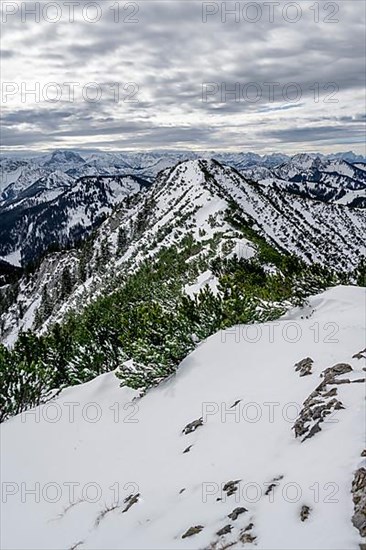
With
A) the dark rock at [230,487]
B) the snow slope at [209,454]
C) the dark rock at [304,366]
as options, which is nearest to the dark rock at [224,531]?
the snow slope at [209,454]

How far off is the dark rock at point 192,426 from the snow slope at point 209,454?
64mm

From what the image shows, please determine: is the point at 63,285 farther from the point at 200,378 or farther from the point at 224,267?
the point at 200,378

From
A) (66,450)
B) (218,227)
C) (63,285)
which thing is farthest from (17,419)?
(63,285)

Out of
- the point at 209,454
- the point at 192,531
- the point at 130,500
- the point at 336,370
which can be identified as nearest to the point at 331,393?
the point at 336,370

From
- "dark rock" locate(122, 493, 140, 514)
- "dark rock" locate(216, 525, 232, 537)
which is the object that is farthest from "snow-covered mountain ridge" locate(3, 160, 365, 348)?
"dark rock" locate(216, 525, 232, 537)

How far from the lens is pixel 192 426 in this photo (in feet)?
39.8

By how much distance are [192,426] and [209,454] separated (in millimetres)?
2139

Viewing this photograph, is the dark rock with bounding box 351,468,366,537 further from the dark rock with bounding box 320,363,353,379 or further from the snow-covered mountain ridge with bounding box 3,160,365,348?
the snow-covered mountain ridge with bounding box 3,160,365,348

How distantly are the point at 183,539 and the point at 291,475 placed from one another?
2.13 metres

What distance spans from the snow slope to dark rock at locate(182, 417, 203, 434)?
0.06 m

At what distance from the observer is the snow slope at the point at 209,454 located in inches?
275

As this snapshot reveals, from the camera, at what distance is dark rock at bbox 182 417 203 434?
470 inches

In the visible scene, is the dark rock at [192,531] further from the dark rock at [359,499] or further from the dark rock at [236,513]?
the dark rock at [359,499]

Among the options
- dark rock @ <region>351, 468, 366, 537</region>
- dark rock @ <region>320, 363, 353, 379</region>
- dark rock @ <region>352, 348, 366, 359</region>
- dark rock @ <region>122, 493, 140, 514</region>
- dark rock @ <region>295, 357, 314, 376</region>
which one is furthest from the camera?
dark rock @ <region>295, 357, 314, 376</region>
